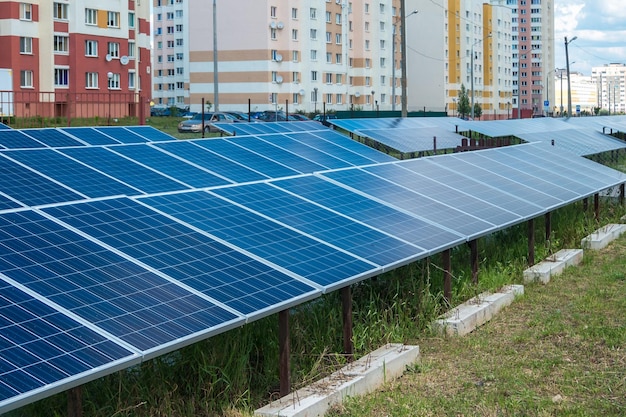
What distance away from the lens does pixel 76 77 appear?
67.1 m

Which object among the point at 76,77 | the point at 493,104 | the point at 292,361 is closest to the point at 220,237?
the point at 292,361

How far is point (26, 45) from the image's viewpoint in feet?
212

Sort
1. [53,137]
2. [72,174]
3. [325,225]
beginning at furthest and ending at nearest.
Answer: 1. [53,137]
2. [72,174]
3. [325,225]

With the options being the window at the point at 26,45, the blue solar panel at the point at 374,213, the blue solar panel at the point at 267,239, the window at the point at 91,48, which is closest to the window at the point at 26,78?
the window at the point at 26,45

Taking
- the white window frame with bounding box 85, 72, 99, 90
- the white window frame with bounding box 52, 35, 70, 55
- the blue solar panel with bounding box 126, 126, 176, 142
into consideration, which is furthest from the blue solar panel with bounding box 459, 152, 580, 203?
the white window frame with bounding box 52, 35, 70, 55

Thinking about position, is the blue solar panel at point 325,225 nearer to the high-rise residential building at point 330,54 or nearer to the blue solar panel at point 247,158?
the blue solar panel at point 247,158

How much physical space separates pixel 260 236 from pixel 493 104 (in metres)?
136

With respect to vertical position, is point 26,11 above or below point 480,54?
below

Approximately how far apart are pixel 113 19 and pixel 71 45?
4.70 meters

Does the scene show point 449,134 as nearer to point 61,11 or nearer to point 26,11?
point 26,11

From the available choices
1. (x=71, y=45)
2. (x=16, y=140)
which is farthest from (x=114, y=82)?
(x=16, y=140)

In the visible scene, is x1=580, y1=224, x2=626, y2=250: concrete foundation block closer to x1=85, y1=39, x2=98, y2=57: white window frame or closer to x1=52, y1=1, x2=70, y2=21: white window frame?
x1=85, y1=39, x2=98, y2=57: white window frame

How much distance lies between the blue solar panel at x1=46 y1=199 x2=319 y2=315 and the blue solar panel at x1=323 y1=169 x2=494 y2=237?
3954 millimetres

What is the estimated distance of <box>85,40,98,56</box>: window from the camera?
68.6 meters
